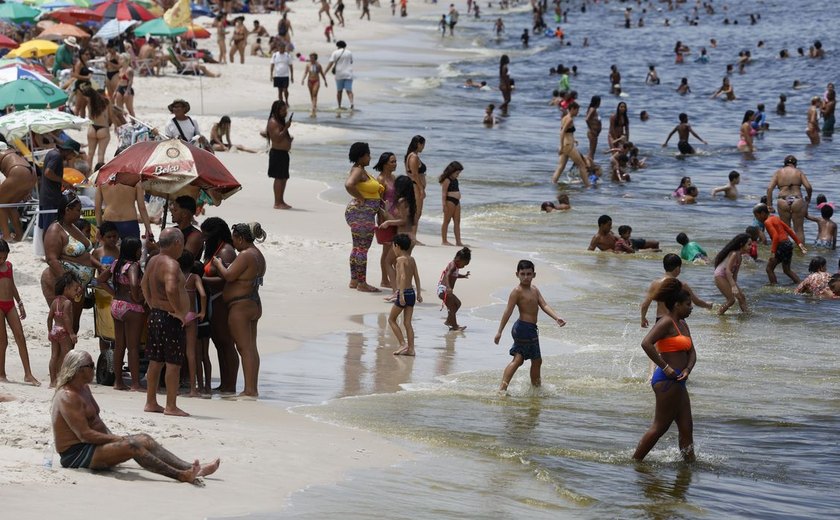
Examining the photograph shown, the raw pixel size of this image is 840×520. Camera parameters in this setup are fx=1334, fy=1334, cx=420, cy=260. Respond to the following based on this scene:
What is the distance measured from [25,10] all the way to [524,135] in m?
13.0

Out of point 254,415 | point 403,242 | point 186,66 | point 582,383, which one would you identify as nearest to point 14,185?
point 403,242

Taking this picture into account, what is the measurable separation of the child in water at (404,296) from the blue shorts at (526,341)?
1.27 meters

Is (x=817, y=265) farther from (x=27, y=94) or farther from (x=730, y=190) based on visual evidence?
(x=27, y=94)

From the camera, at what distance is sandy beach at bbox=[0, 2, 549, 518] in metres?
7.45

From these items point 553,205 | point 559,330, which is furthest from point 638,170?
point 559,330

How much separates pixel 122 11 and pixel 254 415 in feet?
87.6

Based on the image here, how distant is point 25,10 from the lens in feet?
110

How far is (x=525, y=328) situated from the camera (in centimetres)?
1143

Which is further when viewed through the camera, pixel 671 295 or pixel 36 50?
pixel 36 50

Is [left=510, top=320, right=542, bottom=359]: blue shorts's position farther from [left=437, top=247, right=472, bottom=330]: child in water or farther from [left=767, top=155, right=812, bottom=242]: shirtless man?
[left=767, top=155, right=812, bottom=242]: shirtless man

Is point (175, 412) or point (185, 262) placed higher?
point (185, 262)

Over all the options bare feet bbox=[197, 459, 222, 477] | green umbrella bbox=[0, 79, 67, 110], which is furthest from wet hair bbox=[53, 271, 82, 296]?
green umbrella bbox=[0, 79, 67, 110]

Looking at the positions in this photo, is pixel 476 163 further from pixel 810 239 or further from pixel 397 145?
pixel 810 239

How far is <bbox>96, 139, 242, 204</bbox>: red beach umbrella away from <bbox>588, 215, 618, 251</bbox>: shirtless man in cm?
800
